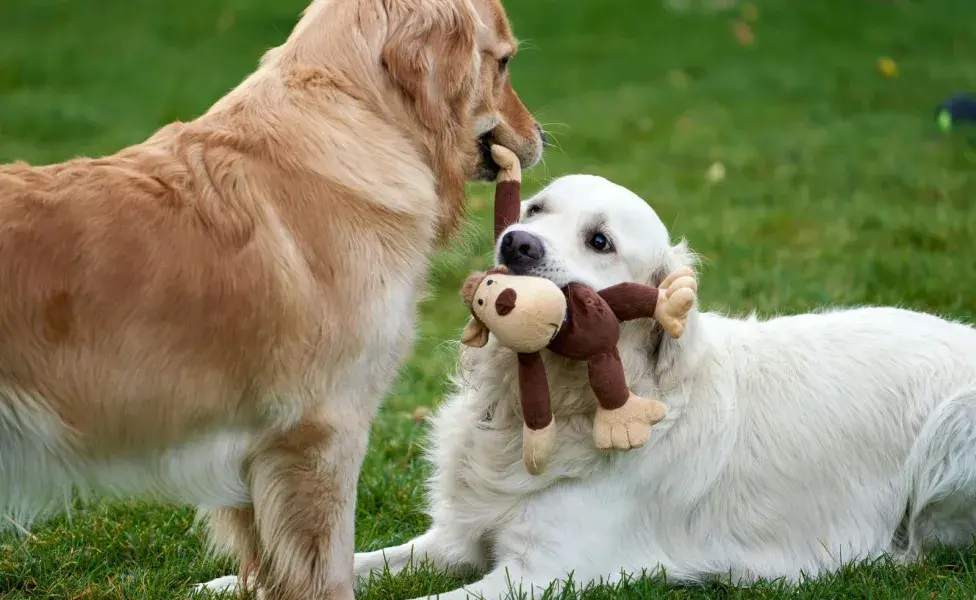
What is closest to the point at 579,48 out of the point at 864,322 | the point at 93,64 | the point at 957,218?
the point at 93,64

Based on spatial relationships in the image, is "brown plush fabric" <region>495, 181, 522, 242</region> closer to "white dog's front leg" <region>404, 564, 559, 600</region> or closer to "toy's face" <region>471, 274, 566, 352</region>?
"toy's face" <region>471, 274, 566, 352</region>

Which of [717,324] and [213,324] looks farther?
[717,324]

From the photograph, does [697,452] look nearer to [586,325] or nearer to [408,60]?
[586,325]

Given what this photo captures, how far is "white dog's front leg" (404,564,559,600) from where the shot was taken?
124 inches

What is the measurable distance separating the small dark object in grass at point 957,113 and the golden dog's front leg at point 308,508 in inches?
356

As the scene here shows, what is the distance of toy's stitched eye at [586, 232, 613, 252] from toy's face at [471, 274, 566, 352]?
0.32 meters

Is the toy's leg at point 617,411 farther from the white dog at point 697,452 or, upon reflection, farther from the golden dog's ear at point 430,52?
the golden dog's ear at point 430,52

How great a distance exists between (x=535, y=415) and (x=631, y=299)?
16.5 inches

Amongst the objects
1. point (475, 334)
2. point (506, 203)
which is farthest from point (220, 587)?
point (506, 203)

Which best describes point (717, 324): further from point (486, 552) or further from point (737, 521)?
point (486, 552)

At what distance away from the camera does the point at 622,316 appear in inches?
127

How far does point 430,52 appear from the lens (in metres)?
3.00

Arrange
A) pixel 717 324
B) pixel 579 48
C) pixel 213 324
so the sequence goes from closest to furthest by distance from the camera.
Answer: pixel 213 324
pixel 717 324
pixel 579 48

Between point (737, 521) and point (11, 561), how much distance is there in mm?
2220
